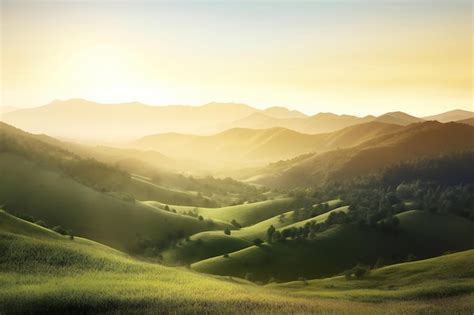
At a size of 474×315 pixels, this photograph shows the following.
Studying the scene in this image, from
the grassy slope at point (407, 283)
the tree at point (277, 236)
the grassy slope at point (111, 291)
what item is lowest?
the tree at point (277, 236)

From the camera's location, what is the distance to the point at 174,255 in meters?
114

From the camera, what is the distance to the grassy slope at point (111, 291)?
3319 centimetres

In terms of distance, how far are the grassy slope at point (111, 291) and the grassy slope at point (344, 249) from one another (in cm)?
4995

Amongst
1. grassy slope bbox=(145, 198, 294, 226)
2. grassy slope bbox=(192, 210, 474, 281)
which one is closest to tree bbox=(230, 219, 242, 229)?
grassy slope bbox=(145, 198, 294, 226)

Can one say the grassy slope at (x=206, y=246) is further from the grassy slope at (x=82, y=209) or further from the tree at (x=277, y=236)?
the grassy slope at (x=82, y=209)

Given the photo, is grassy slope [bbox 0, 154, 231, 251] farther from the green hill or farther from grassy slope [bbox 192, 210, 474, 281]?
the green hill

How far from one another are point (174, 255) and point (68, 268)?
71.2 m

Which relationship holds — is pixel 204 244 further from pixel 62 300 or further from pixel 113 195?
pixel 62 300

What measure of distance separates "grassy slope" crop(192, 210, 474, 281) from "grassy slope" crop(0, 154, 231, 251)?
32633 mm

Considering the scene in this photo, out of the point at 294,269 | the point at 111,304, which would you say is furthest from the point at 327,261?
the point at 111,304

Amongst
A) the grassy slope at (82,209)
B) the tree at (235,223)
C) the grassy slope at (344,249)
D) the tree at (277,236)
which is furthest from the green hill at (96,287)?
the tree at (235,223)

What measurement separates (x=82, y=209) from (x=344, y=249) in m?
68.0

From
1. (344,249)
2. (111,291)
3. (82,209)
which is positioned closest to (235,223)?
(344,249)

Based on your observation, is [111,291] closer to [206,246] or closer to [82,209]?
A: [206,246]
